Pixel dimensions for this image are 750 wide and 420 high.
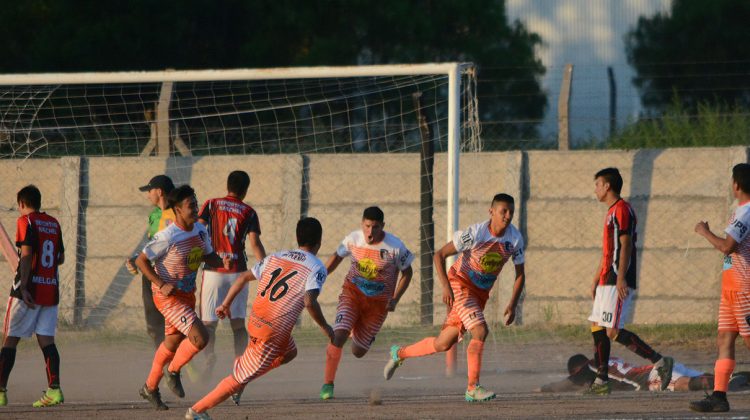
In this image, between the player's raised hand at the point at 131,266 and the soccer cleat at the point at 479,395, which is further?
the player's raised hand at the point at 131,266

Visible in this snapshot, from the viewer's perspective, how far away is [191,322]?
8945 millimetres

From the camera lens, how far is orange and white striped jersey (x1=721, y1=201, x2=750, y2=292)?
334 inches

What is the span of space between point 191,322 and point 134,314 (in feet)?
20.5

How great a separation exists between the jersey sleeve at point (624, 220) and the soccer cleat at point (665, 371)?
1104mm

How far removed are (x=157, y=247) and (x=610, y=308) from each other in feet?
12.2

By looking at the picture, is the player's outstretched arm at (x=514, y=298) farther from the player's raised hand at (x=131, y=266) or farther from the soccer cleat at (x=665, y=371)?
the player's raised hand at (x=131, y=266)

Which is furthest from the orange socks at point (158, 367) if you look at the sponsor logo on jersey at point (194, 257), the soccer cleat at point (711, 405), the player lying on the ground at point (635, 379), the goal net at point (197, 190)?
the goal net at point (197, 190)

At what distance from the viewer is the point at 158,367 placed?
9117mm

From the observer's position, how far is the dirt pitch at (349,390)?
8.66 metres

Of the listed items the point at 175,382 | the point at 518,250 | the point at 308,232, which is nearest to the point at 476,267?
the point at 518,250

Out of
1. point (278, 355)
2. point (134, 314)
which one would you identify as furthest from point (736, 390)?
point (134, 314)

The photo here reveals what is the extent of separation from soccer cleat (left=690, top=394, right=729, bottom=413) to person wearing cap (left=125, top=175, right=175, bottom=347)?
4635 mm

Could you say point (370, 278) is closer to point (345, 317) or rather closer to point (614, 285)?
point (345, 317)

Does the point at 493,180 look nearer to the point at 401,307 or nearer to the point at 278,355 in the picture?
the point at 401,307
